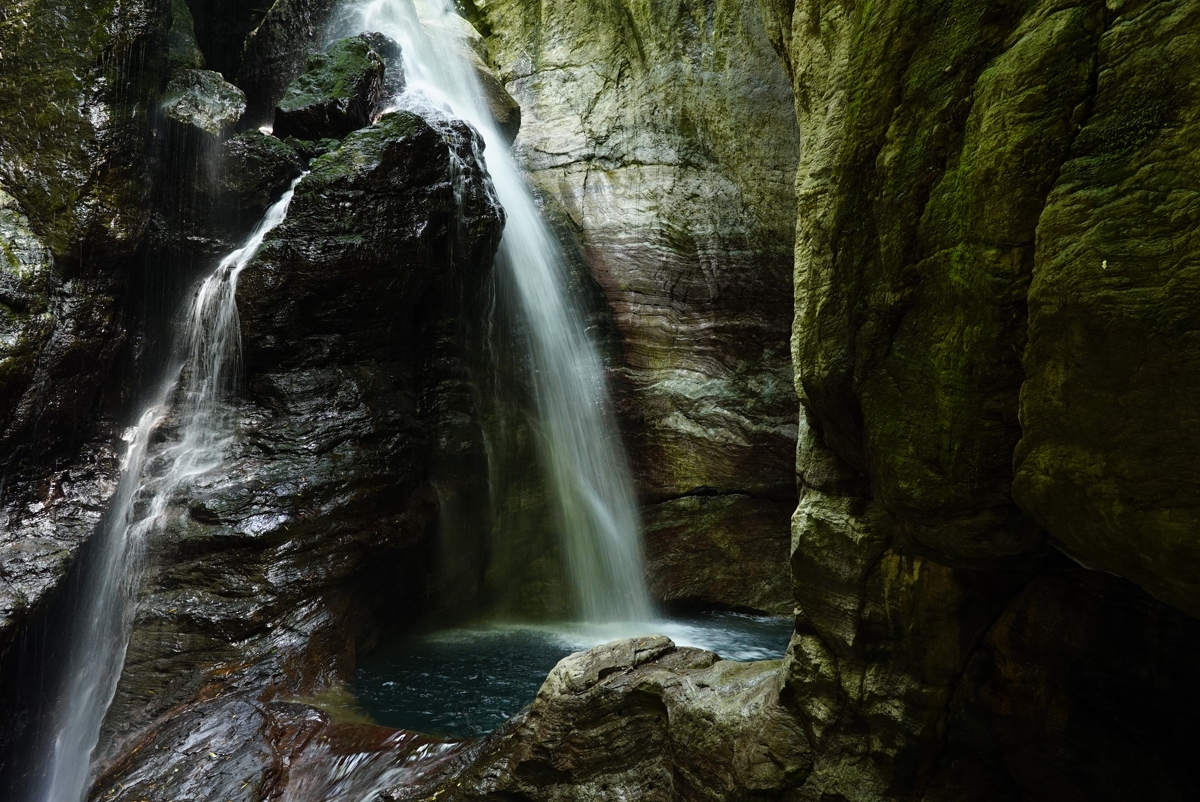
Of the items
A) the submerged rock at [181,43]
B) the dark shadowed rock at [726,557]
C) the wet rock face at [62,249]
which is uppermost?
the submerged rock at [181,43]

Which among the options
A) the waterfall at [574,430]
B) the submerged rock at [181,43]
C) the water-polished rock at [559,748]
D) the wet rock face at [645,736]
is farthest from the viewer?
the submerged rock at [181,43]

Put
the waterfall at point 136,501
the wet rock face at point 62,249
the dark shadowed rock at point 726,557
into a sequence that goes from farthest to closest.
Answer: the dark shadowed rock at point 726,557 < the wet rock face at point 62,249 < the waterfall at point 136,501

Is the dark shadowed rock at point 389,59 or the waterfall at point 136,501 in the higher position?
the dark shadowed rock at point 389,59

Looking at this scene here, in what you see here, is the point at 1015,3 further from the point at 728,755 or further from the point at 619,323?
the point at 619,323

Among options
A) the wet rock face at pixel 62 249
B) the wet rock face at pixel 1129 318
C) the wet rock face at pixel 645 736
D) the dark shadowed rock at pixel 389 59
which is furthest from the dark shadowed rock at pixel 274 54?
Result: the wet rock face at pixel 1129 318

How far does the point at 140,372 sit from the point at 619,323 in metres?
6.63

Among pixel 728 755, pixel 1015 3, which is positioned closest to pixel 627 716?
pixel 728 755

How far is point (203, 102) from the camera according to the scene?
10.1m

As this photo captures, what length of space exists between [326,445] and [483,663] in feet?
10.3

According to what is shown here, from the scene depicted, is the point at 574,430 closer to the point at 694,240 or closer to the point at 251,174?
the point at 694,240

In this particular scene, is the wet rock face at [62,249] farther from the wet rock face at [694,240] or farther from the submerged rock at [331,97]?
the wet rock face at [694,240]

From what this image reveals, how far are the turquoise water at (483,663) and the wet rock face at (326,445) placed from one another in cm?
50

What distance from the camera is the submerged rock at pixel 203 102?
31.6 ft

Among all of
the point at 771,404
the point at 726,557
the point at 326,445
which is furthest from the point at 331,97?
the point at 726,557
